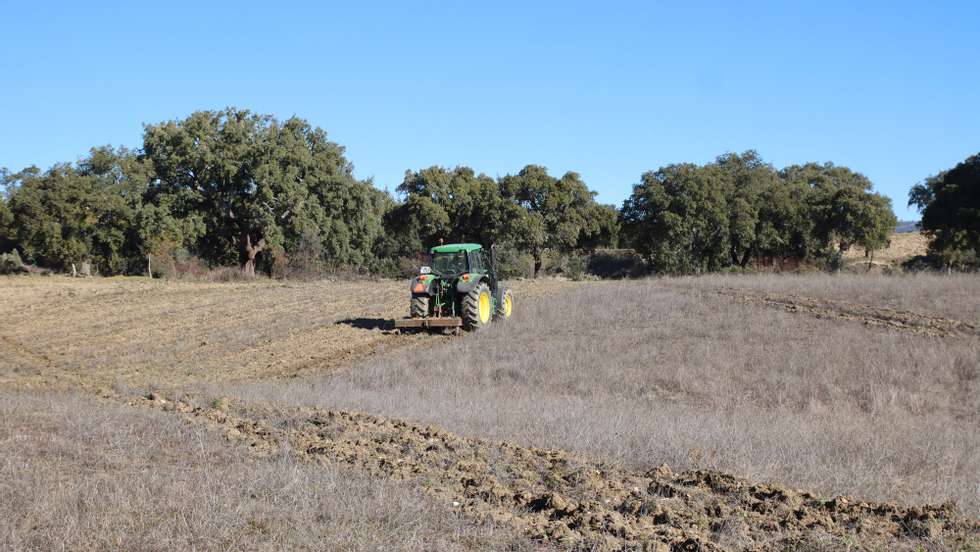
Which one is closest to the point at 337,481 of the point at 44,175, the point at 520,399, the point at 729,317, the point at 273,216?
the point at 520,399

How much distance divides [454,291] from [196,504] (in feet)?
46.1

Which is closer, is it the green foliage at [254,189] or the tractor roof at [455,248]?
the tractor roof at [455,248]

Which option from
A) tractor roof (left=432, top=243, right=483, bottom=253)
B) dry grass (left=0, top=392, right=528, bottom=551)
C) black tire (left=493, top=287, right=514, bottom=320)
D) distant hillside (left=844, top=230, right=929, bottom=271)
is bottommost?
dry grass (left=0, top=392, right=528, bottom=551)

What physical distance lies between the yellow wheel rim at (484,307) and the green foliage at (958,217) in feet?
83.3

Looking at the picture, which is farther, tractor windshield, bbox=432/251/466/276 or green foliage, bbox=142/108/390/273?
green foliage, bbox=142/108/390/273

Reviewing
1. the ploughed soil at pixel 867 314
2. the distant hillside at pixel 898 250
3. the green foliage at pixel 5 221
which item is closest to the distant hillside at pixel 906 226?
the distant hillside at pixel 898 250

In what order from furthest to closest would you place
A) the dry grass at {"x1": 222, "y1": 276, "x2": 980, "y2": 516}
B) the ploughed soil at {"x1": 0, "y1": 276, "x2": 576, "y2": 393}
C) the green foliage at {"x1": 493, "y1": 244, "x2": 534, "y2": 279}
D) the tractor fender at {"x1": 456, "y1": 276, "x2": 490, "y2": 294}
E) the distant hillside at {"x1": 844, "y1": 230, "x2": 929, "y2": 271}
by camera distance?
1. the distant hillside at {"x1": 844, "y1": 230, "x2": 929, "y2": 271}
2. the green foliage at {"x1": 493, "y1": 244, "x2": 534, "y2": 279}
3. the tractor fender at {"x1": 456, "y1": 276, "x2": 490, "y2": 294}
4. the ploughed soil at {"x1": 0, "y1": 276, "x2": 576, "y2": 393}
5. the dry grass at {"x1": 222, "y1": 276, "x2": 980, "y2": 516}

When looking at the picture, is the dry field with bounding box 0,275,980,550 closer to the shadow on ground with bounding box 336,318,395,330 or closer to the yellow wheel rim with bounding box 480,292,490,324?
the shadow on ground with bounding box 336,318,395,330

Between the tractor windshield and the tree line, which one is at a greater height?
the tree line

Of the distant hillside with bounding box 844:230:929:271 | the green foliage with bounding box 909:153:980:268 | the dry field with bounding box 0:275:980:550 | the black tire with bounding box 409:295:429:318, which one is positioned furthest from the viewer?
the distant hillside with bounding box 844:230:929:271

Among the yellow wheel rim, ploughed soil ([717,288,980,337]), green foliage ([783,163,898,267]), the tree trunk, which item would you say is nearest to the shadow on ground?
the yellow wheel rim

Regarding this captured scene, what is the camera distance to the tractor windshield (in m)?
19.4

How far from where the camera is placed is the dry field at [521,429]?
5.35 meters

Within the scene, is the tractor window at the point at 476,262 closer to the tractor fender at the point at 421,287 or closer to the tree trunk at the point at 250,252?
the tractor fender at the point at 421,287
